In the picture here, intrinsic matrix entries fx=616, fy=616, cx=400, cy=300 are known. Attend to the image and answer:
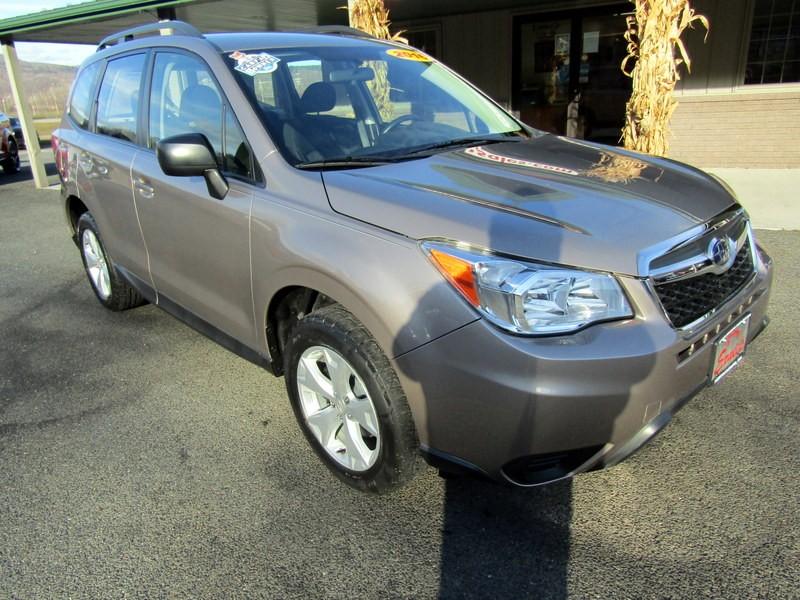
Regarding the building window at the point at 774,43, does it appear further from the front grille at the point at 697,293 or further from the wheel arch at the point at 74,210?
the wheel arch at the point at 74,210

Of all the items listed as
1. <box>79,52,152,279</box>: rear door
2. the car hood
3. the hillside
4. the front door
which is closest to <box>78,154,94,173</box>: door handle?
<box>79,52,152,279</box>: rear door

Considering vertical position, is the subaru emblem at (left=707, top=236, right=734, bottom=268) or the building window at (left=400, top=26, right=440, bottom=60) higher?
the building window at (left=400, top=26, right=440, bottom=60)

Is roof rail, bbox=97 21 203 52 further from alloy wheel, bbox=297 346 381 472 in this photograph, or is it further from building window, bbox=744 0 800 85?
building window, bbox=744 0 800 85

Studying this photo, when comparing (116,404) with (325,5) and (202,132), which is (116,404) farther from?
(325,5)

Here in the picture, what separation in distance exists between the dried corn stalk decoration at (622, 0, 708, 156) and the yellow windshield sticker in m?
2.60

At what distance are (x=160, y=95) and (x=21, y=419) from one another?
6.34 feet

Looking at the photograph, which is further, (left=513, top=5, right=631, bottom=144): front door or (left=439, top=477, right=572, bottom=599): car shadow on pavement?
(left=513, top=5, right=631, bottom=144): front door

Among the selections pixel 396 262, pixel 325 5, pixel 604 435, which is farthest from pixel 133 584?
pixel 325 5

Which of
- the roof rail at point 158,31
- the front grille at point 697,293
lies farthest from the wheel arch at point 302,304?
the roof rail at point 158,31

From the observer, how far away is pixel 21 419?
11.0 ft

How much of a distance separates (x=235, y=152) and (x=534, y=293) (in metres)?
1.62

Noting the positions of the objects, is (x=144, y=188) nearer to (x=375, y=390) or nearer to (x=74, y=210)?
(x=74, y=210)

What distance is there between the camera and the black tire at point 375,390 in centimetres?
222

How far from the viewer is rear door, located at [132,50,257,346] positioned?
2.83m
